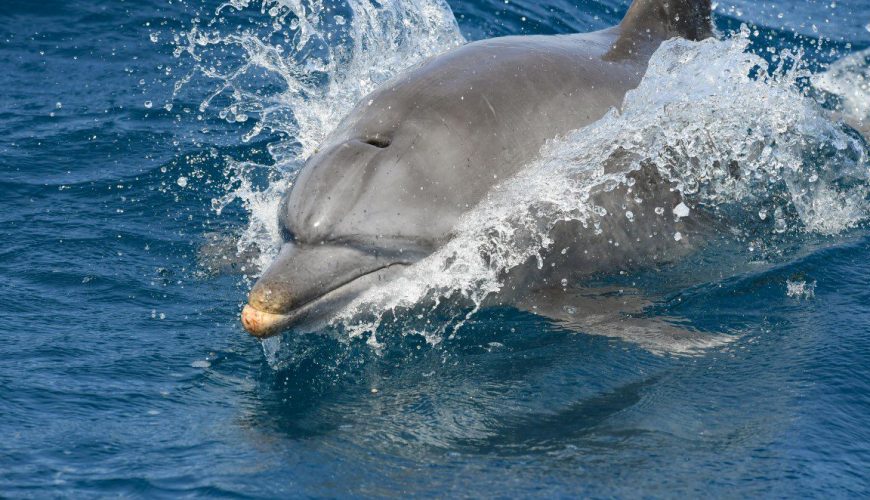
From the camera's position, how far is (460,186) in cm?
736

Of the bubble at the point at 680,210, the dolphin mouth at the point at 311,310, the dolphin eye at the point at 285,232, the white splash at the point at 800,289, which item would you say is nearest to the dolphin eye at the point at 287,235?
the dolphin eye at the point at 285,232

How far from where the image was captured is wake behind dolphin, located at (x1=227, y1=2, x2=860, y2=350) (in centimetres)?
693

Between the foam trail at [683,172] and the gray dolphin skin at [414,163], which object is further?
the foam trail at [683,172]

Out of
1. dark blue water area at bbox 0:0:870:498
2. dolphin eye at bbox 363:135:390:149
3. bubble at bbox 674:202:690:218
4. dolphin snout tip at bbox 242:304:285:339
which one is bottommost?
dark blue water area at bbox 0:0:870:498

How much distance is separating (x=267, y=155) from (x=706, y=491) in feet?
24.1

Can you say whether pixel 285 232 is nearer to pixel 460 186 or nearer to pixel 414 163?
pixel 414 163

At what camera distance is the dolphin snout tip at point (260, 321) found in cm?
658

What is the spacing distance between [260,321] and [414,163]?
5.07ft

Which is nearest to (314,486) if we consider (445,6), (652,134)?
(652,134)

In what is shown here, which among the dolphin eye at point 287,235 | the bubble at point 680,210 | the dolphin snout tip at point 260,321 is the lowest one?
the dolphin snout tip at point 260,321

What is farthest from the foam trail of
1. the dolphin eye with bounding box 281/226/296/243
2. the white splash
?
the white splash

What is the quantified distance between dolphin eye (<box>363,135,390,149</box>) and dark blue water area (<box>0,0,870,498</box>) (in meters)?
1.43

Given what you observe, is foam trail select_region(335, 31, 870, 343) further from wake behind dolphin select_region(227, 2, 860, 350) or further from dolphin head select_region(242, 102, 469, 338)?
dolphin head select_region(242, 102, 469, 338)

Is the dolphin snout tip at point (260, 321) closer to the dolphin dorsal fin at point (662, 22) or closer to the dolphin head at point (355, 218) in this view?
the dolphin head at point (355, 218)
